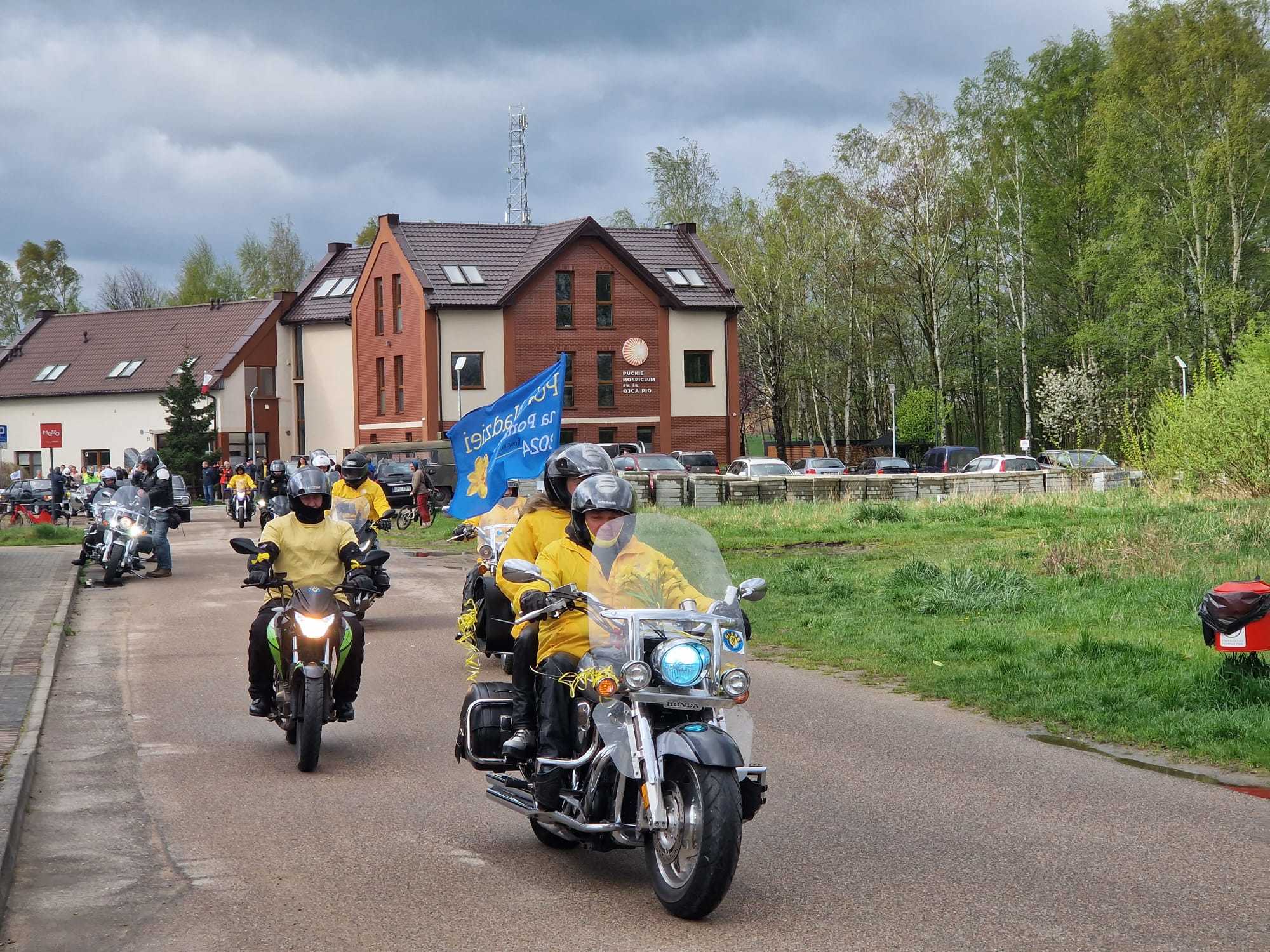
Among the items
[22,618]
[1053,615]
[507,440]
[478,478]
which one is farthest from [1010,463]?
[22,618]

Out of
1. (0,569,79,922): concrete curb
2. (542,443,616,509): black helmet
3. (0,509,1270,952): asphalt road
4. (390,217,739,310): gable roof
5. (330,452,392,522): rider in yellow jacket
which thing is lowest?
(0,509,1270,952): asphalt road

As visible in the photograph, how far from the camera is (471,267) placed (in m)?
57.9

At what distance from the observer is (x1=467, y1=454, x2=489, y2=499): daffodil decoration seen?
629 inches

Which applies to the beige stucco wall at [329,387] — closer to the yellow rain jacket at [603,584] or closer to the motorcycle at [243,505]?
the motorcycle at [243,505]

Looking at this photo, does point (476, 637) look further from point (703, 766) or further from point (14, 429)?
point (14, 429)

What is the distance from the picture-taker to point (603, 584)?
579cm

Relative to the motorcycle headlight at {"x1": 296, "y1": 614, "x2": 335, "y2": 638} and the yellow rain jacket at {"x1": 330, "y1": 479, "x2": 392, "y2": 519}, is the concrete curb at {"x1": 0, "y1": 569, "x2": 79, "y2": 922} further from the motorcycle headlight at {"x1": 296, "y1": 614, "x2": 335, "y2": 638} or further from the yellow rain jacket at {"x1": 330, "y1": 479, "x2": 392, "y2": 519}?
the yellow rain jacket at {"x1": 330, "y1": 479, "x2": 392, "y2": 519}

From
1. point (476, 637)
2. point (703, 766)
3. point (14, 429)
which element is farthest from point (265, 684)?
point (14, 429)

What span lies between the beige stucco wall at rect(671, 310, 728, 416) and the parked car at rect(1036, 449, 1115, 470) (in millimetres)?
22137

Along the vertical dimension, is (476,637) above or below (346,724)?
above

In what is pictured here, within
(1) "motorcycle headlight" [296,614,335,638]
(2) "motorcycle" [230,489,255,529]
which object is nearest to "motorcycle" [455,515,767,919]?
(1) "motorcycle headlight" [296,614,335,638]

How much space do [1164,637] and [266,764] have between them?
7399 mm

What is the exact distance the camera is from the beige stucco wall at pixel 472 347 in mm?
55844

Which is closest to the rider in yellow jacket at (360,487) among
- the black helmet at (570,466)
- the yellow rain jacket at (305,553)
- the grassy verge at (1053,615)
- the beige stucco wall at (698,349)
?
the grassy verge at (1053,615)
